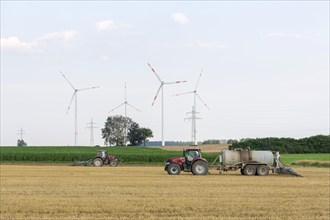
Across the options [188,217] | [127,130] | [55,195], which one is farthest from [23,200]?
[127,130]

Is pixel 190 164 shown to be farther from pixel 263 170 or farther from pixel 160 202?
pixel 160 202

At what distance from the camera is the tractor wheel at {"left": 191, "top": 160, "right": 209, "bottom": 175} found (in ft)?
118

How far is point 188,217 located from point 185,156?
2067 centimetres

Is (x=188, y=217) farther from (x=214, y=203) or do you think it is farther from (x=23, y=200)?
(x=23, y=200)

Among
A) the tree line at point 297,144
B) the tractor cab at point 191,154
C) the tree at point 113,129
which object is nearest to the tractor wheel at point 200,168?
the tractor cab at point 191,154

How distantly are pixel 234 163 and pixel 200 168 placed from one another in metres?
3.23

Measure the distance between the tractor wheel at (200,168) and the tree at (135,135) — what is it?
103 metres

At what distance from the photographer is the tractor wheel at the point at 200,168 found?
3600 cm

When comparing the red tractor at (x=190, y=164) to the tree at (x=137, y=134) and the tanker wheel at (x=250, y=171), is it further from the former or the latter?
the tree at (x=137, y=134)

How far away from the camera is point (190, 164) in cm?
3644

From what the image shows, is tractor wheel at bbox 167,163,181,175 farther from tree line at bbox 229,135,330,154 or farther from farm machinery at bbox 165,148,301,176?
tree line at bbox 229,135,330,154

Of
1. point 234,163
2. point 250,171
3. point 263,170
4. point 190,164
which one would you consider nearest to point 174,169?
point 190,164

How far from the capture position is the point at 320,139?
93.6 meters

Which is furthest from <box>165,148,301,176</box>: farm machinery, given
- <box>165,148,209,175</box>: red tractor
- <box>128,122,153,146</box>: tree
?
<box>128,122,153,146</box>: tree
